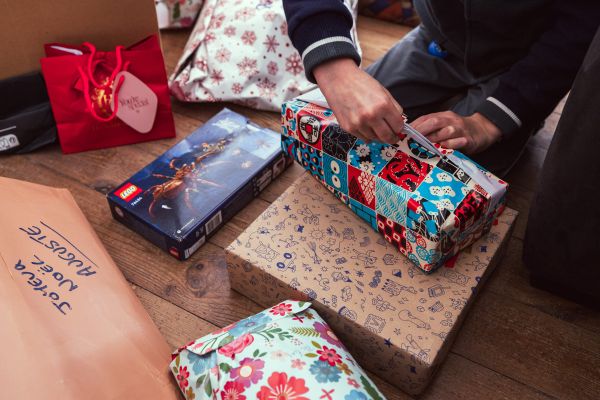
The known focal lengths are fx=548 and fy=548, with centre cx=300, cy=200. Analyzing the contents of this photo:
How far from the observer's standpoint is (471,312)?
0.91 meters

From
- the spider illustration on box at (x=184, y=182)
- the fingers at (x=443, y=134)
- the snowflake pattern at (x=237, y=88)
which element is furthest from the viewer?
the snowflake pattern at (x=237, y=88)

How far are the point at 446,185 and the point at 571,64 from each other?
34 cm

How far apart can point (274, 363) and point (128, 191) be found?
48cm

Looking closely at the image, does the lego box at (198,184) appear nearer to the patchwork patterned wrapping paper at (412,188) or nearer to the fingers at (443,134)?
the patchwork patterned wrapping paper at (412,188)

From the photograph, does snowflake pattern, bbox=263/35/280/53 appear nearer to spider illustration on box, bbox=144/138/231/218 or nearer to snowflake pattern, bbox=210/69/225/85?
snowflake pattern, bbox=210/69/225/85

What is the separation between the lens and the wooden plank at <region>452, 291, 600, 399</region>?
0.83 metres

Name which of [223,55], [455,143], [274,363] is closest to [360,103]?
[455,143]

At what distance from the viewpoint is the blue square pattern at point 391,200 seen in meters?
0.78

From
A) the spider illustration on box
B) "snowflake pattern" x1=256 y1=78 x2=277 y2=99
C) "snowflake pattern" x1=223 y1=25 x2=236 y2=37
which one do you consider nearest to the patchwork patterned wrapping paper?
the spider illustration on box

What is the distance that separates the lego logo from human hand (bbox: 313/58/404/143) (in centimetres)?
41

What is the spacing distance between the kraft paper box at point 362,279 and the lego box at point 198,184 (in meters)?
0.12

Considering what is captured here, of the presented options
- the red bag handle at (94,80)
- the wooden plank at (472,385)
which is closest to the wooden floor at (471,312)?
the wooden plank at (472,385)

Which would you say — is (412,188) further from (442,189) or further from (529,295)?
(529,295)

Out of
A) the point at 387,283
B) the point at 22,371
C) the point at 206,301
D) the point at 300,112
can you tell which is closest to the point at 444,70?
the point at 300,112
